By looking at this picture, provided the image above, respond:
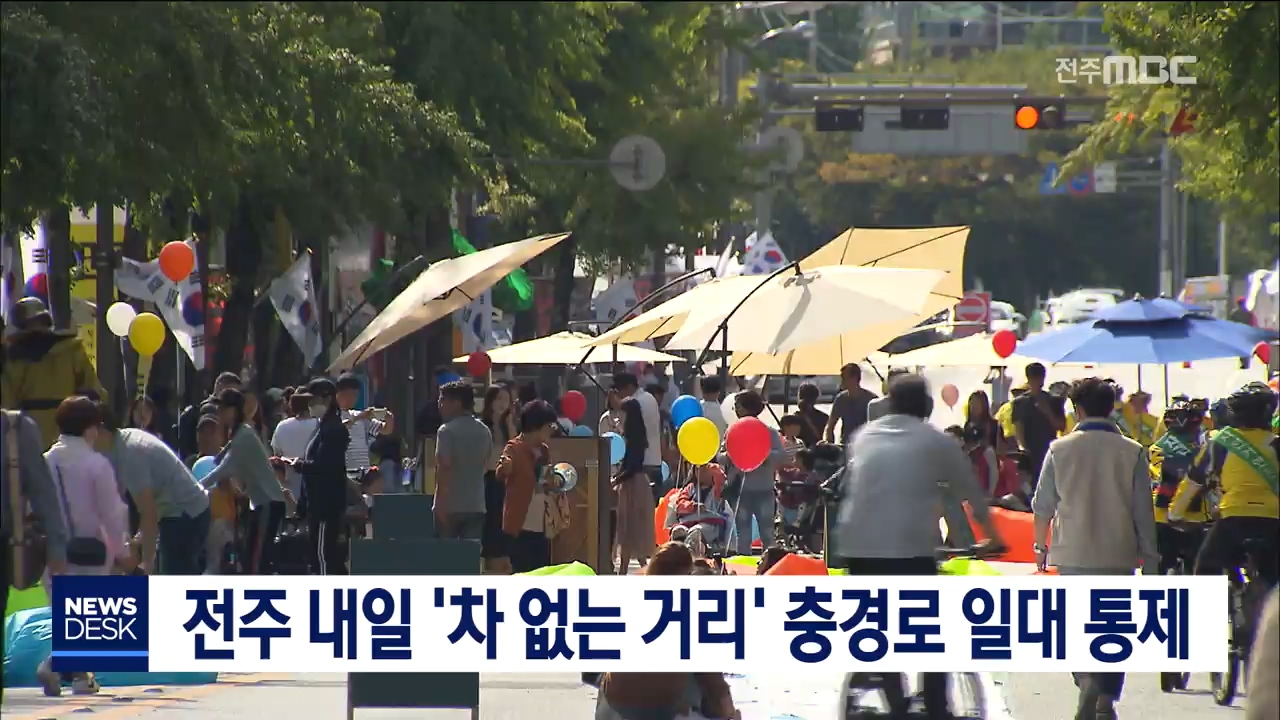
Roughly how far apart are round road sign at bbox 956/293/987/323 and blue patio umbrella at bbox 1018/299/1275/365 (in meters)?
23.2

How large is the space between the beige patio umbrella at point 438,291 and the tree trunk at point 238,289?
17.9ft

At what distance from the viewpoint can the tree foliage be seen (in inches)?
648

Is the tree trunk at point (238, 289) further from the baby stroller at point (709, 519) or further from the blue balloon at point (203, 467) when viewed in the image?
the blue balloon at point (203, 467)

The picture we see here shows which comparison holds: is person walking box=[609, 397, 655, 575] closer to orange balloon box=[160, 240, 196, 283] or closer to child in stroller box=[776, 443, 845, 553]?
child in stroller box=[776, 443, 845, 553]

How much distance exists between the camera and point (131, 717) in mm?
12297

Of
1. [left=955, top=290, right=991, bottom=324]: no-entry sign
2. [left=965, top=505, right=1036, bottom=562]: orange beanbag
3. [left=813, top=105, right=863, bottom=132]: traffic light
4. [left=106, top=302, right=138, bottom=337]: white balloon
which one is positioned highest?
[left=813, top=105, right=863, bottom=132]: traffic light

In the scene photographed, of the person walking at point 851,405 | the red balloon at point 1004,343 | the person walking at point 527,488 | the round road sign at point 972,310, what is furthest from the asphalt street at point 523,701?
the round road sign at point 972,310

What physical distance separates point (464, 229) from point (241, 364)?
35.8 ft

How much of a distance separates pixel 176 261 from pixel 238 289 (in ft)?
18.0

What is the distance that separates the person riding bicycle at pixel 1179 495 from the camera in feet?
45.3

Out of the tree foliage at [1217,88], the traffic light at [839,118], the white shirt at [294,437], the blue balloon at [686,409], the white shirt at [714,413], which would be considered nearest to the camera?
the tree foliage at [1217,88]

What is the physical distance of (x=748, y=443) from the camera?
18531 mm

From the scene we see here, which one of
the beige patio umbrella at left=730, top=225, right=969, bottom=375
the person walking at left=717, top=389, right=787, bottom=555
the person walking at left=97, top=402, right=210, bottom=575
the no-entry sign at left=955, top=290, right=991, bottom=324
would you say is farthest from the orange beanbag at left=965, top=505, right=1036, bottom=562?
the no-entry sign at left=955, top=290, right=991, bottom=324

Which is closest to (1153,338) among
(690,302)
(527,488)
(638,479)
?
(690,302)
